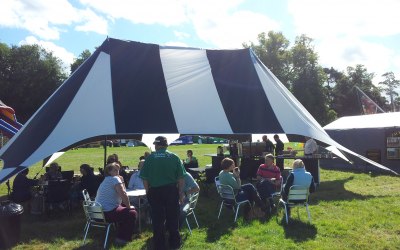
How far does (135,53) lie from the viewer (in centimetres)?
805

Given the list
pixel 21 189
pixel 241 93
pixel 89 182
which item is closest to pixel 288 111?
pixel 241 93

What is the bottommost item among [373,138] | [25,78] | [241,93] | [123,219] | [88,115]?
[123,219]

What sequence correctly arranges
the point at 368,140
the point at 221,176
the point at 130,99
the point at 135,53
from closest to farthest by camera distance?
the point at 221,176 < the point at 130,99 < the point at 135,53 < the point at 368,140

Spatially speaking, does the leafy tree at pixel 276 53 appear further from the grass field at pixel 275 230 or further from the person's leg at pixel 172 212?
the person's leg at pixel 172 212

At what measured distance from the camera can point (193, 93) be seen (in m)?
7.93

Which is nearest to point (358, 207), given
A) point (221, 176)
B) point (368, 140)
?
point (221, 176)

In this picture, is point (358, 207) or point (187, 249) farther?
point (358, 207)

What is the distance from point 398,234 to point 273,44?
33.1m

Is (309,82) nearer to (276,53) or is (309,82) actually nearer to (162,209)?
(276,53)

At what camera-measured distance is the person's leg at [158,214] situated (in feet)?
14.7

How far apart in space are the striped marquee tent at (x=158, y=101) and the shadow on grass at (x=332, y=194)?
1.10 m

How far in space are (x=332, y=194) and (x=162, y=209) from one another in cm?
510

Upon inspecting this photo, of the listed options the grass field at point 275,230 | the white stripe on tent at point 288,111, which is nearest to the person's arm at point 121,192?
the grass field at point 275,230

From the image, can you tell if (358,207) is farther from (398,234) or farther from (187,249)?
(187,249)
